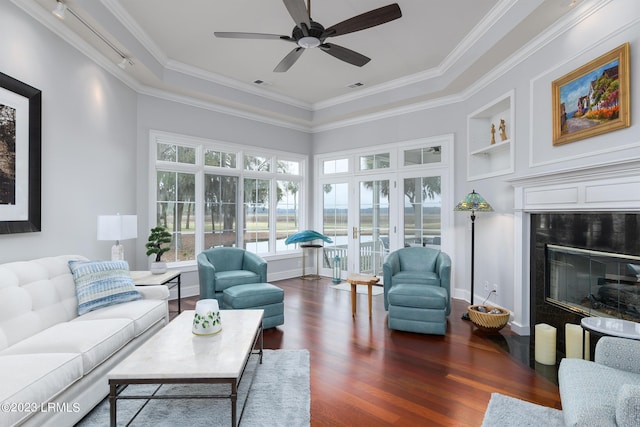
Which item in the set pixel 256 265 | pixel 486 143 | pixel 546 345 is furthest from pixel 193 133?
pixel 546 345

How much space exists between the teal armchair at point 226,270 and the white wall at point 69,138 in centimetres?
116

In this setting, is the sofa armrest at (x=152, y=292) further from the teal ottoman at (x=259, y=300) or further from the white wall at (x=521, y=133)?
the white wall at (x=521, y=133)

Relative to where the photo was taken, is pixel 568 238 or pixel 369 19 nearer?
pixel 369 19

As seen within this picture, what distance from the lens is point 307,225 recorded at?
7004 mm

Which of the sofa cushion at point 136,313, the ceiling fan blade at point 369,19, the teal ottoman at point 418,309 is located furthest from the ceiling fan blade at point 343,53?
the sofa cushion at point 136,313

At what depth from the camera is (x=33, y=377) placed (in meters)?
1.73

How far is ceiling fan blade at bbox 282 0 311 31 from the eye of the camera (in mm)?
2539

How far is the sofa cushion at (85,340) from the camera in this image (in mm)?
2088

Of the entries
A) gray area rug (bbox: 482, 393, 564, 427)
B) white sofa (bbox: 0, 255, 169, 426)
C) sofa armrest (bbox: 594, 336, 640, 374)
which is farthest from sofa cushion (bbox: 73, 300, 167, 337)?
sofa armrest (bbox: 594, 336, 640, 374)

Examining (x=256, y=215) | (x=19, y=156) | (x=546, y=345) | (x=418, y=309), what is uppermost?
(x=19, y=156)

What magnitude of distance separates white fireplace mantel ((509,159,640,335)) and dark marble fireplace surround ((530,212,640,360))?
74mm

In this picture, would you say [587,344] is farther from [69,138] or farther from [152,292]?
[69,138]

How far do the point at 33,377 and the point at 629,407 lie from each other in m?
2.70

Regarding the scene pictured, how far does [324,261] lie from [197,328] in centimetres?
464
